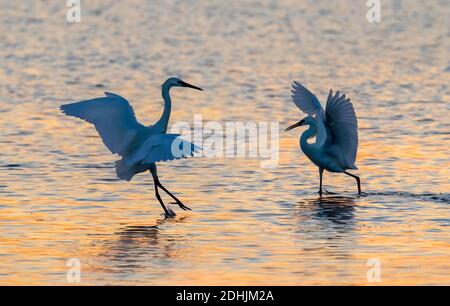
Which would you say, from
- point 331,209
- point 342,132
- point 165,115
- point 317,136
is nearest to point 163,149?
point 165,115

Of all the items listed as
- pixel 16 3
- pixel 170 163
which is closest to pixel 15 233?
pixel 170 163

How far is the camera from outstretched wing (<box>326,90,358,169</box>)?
17.1 m

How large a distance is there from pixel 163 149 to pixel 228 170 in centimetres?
393

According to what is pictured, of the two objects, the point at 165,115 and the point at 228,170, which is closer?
the point at 165,115

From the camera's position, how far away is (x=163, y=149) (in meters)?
14.4

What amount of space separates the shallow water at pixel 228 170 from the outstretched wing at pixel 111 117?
862mm

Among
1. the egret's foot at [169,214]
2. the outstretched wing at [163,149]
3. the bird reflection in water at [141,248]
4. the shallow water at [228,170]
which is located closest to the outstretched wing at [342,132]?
the shallow water at [228,170]

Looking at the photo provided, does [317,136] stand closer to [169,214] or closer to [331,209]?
[331,209]

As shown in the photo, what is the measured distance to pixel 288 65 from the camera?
30.5 metres

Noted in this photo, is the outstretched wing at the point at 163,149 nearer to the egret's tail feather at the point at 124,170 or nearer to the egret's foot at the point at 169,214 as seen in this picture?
the egret's tail feather at the point at 124,170

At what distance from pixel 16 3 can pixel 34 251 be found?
3325 cm

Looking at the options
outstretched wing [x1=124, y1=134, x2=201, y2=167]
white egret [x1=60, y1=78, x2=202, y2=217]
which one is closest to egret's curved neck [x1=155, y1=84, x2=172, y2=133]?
white egret [x1=60, y1=78, x2=202, y2=217]
